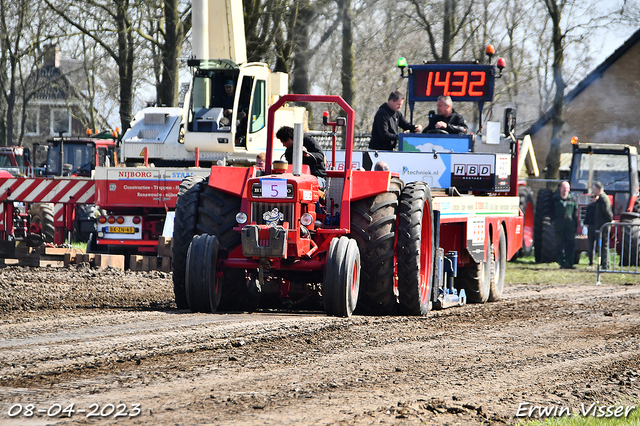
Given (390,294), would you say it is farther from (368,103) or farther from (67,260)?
(368,103)

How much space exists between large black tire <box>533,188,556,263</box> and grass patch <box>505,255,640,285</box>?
0.74ft

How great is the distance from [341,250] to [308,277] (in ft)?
2.65

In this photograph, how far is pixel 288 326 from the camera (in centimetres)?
754

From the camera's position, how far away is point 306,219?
8070 millimetres

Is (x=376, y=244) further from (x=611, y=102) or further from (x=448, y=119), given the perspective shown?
(x=611, y=102)

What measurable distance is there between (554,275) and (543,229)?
9.96 ft

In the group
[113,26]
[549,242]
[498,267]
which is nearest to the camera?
[498,267]

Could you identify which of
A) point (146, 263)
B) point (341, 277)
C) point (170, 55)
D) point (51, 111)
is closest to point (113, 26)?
point (170, 55)

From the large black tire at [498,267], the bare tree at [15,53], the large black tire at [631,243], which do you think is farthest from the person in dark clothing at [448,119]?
the bare tree at [15,53]

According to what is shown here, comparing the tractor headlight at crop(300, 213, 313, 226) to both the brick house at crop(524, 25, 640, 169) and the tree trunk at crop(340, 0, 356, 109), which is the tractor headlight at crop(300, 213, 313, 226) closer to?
the tree trunk at crop(340, 0, 356, 109)

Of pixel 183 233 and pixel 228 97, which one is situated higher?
pixel 228 97

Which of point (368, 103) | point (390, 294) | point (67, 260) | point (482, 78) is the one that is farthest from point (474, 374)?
point (368, 103)

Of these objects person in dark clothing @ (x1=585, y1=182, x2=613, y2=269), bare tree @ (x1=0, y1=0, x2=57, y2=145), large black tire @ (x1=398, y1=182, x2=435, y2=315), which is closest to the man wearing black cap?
large black tire @ (x1=398, y1=182, x2=435, y2=315)

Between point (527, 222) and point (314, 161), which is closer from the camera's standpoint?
point (314, 161)
